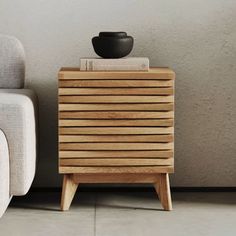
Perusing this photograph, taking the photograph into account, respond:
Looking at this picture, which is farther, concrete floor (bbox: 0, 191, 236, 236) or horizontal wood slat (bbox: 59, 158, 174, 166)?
horizontal wood slat (bbox: 59, 158, 174, 166)

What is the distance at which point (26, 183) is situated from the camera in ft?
8.48

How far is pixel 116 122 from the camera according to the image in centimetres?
278

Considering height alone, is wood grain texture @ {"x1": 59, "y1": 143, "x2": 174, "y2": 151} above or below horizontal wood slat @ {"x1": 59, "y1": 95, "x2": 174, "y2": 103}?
below

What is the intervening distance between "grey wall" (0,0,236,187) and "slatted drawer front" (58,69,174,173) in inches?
14.7

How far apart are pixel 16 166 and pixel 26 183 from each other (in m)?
0.08

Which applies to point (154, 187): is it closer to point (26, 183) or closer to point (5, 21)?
point (26, 183)

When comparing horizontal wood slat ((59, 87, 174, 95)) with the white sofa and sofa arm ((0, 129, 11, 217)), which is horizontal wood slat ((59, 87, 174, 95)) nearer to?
the white sofa

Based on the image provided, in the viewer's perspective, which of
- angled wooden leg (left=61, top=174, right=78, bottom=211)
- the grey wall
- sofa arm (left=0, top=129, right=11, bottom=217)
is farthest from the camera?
the grey wall

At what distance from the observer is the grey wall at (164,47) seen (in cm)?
311

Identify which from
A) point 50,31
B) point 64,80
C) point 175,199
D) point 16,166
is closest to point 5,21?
point 50,31

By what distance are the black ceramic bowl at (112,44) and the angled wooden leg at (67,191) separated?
532mm

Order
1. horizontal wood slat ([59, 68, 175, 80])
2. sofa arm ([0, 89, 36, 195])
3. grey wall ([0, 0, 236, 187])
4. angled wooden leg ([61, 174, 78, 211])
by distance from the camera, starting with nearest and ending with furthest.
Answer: sofa arm ([0, 89, 36, 195]) < horizontal wood slat ([59, 68, 175, 80]) < angled wooden leg ([61, 174, 78, 211]) < grey wall ([0, 0, 236, 187])

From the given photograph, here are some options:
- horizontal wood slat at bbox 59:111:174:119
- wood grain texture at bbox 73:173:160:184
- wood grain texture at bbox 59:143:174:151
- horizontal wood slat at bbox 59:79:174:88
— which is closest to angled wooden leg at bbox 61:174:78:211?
wood grain texture at bbox 73:173:160:184

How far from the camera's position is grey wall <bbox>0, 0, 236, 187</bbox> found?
3.11 metres
